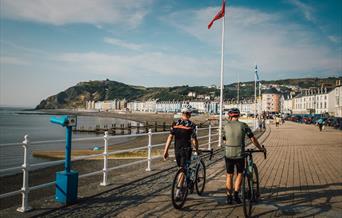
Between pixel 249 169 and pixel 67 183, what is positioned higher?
pixel 249 169

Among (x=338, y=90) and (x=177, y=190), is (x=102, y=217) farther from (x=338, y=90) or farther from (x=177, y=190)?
(x=338, y=90)

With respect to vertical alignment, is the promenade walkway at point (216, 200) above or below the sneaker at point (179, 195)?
below

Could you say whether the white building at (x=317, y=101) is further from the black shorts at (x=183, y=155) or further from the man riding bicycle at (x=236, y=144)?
the black shorts at (x=183, y=155)

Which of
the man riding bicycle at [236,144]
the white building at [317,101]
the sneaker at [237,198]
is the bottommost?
the sneaker at [237,198]

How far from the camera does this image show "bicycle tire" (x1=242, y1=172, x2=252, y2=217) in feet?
18.1

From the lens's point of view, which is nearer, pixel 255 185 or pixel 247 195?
pixel 247 195

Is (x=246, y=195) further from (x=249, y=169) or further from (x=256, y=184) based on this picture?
(x=256, y=184)

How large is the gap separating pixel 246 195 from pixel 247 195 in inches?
1.8

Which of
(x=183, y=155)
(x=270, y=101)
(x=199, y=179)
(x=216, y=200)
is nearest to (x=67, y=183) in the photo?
(x=183, y=155)

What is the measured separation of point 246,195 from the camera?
573cm

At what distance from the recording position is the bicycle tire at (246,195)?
18.1 feet

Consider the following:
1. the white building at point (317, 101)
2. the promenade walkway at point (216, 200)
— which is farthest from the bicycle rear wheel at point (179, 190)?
the white building at point (317, 101)

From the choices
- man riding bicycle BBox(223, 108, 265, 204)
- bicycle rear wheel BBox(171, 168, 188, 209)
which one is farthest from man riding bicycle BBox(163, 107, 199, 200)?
man riding bicycle BBox(223, 108, 265, 204)

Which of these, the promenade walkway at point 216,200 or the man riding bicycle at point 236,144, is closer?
the promenade walkway at point 216,200
